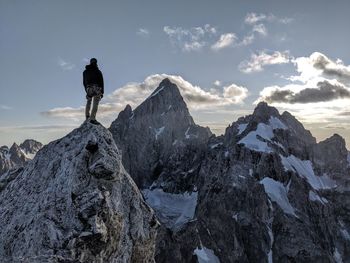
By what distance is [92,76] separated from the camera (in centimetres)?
2138

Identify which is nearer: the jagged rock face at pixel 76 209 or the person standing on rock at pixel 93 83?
the jagged rock face at pixel 76 209

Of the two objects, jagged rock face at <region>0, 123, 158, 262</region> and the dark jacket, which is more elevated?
the dark jacket

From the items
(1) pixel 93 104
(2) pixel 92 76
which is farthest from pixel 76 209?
(2) pixel 92 76

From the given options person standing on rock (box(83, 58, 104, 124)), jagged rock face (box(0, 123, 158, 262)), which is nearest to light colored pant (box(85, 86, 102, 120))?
person standing on rock (box(83, 58, 104, 124))

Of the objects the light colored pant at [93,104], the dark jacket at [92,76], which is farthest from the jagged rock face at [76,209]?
the dark jacket at [92,76]

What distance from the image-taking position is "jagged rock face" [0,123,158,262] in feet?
52.2

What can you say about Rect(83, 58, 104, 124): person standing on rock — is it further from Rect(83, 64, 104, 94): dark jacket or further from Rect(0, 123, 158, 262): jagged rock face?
Rect(0, 123, 158, 262): jagged rock face

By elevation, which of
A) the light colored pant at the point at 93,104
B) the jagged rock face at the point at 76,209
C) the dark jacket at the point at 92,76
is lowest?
the jagged rock face at the point at 76,209

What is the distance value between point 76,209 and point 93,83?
699 centimetres

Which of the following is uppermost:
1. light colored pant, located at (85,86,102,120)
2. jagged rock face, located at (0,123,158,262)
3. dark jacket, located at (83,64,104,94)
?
dark jacket, located at (83,64,104,94)

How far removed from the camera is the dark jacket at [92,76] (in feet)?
70.0

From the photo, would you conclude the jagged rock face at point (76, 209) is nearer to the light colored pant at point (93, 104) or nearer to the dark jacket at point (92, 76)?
the light colored pant at point (93, 104)

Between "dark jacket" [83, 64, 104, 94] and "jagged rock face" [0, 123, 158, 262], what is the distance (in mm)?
2174

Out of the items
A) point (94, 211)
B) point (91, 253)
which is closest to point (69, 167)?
point (94, 211)
